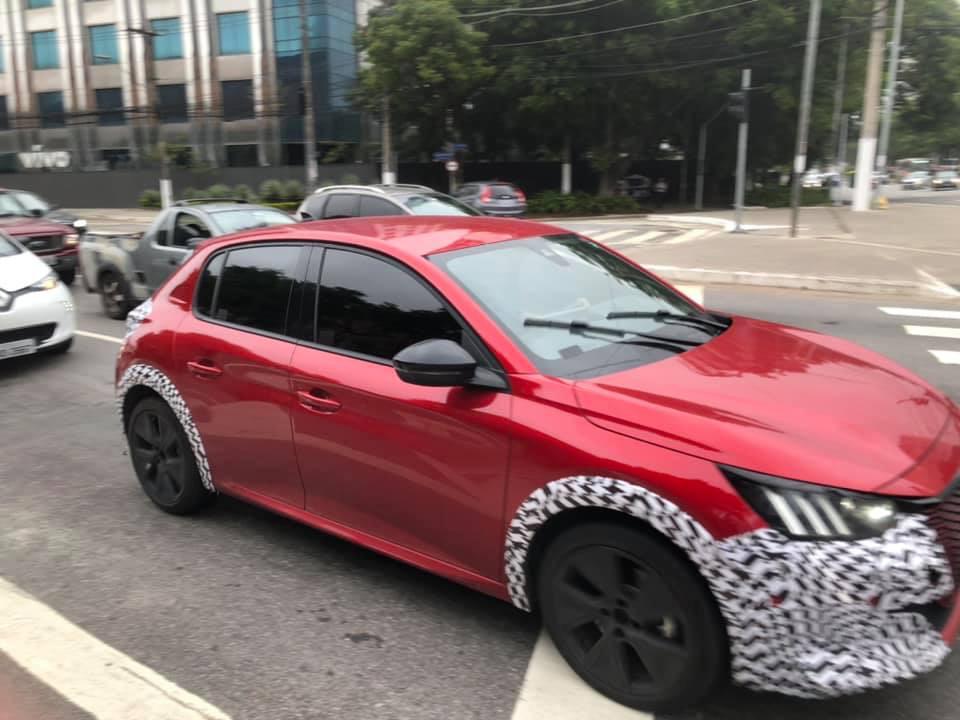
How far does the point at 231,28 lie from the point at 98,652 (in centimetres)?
5255

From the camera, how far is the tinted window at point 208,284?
14.3 ft

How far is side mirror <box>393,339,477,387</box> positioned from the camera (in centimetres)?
298

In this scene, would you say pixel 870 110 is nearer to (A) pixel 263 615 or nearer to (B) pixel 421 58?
(B) pixel 421 58

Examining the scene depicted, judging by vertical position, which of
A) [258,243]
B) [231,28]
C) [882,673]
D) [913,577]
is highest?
[231,28]

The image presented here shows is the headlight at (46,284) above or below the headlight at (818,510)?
below

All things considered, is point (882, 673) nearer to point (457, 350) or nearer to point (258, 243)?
point (457, 350)

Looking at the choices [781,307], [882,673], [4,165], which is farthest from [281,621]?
[4,165]

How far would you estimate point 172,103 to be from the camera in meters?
51.4

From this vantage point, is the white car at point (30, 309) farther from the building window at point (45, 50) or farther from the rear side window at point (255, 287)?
the building window at point (45, 50)

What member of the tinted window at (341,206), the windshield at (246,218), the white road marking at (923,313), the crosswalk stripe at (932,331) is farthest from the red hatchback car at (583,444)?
the tinted window at (341,206)

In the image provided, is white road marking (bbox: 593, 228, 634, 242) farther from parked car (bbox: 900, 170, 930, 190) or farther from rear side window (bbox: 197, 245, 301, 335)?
parked car (bbox: 900, 170, 930, 190)

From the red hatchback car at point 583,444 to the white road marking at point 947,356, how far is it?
191 inches

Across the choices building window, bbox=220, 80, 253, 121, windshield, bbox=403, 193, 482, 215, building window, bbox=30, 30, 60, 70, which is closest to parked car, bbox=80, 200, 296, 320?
windshield, bbox=403, 193, 482, 215

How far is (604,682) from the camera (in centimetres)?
285
